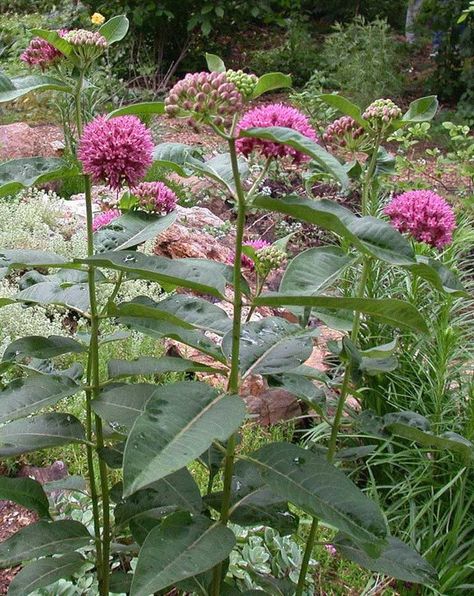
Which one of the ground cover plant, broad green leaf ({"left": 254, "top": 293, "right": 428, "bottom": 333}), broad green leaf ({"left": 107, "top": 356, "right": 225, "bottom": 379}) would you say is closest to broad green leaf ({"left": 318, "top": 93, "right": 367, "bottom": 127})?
the ground cover plant

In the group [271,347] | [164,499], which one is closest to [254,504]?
[164,499]

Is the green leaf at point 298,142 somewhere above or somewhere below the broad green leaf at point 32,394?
above

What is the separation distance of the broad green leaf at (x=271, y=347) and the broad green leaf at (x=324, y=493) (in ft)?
0.48

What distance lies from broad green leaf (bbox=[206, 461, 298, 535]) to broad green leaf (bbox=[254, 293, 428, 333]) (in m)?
0.39

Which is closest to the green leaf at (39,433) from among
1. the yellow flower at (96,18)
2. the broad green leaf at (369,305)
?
the broad green leaf at (369,305)

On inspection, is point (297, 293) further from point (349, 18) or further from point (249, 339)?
point (349, 18)

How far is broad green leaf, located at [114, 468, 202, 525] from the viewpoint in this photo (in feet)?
4.19

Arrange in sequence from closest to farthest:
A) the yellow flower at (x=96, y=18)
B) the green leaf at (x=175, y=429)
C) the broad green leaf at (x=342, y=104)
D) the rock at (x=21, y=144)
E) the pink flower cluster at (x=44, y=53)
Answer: the green leaf at (x=175, y=429), the broad green leaf at (x=342, y=104), the pink flower cluster at (x=44, y=53), the yellow flower at (x=96, y=18), the rock at (x=21, y=144)

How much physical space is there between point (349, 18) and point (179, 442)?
10.1m

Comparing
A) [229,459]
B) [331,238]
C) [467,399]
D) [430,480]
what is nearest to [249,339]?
[229,459]

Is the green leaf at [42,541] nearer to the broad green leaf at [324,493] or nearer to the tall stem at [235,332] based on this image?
the tall stem at [235,332]

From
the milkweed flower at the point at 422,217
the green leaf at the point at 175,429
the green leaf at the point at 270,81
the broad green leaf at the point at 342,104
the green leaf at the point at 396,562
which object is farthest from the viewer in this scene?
the milkweed flower at the point at 422,217

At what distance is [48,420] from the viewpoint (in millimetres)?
1427

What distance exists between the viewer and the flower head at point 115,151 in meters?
1.29
